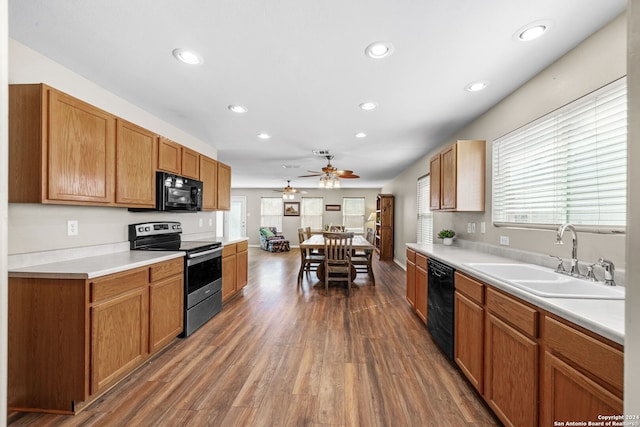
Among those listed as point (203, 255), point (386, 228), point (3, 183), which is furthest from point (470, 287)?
point (386, 228)

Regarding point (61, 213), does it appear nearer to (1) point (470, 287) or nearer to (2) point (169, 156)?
(2) point (169, 156)

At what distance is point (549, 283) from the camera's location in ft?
5.31

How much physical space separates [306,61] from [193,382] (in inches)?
99.6

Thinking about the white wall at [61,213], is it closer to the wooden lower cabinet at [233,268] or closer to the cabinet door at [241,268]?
the wooden lower cabinet at [233,268]

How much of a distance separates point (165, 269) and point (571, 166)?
327cm

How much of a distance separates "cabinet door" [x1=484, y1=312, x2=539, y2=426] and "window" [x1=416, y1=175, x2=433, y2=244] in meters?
3.37

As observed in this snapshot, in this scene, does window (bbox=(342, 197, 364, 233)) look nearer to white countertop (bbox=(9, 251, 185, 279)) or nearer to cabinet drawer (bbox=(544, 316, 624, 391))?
white countertop (bbox=(9, 251, 185, 279))

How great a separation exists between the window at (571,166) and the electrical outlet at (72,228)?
3.72m

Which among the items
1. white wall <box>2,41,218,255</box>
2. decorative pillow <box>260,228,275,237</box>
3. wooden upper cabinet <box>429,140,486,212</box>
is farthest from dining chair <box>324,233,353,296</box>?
decorative pillow <box>260,228,275,237</box>

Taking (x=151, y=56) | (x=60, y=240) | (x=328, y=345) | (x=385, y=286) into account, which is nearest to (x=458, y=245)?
(x=385, y=286)

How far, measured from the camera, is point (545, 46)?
1.75 meters

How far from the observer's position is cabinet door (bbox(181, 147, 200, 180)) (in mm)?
3158

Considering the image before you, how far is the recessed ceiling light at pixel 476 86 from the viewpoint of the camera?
2.25 metres

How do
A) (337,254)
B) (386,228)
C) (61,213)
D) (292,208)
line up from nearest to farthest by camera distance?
(61,213) < (337,254) < (386,228) < (292,208)
